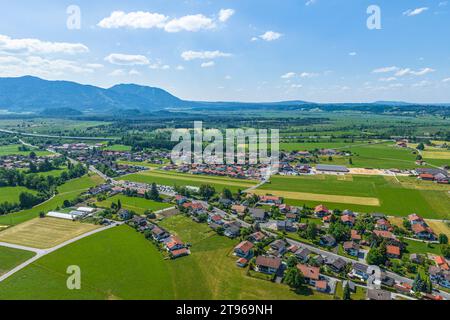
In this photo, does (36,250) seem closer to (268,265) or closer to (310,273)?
(268,265)

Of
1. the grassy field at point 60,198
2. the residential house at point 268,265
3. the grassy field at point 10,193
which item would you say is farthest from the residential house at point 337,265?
the grassy field at point 10,193

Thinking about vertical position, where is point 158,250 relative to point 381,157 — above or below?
below

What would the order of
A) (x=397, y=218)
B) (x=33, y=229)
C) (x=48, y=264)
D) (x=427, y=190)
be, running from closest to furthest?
(x=48, y=264) < (x=33, y=229) < (x=397, y=218) < (x=427, y=190)

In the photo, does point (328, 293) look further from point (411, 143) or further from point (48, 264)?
point (411, 143)
